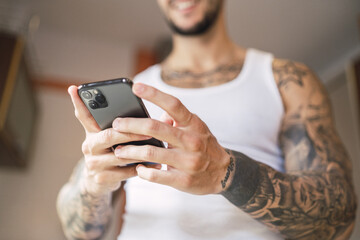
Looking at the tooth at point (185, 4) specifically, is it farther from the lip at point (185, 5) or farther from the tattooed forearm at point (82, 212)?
the tattooed forearm at point (82, 212)

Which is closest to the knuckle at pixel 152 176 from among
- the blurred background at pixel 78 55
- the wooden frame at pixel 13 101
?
the wooden frame at pixel 13 101

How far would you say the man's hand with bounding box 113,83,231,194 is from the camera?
1.46ft

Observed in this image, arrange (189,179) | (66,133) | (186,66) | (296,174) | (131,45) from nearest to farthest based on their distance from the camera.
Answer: (189,179) < (296,174) < (186,66) < (66,133) < (131,45)

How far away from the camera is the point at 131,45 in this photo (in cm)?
302

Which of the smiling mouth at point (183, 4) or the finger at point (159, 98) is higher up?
the smiling mouth at point (183, 4)

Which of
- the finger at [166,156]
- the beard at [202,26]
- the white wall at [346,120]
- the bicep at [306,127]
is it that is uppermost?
the beard at [202,26]

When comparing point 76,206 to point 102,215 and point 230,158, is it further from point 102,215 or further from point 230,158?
point 230,158

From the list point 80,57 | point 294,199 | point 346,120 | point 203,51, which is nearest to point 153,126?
point 294,199

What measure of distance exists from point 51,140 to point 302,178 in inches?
87.5

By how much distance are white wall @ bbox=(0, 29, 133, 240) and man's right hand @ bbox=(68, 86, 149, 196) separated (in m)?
1.97

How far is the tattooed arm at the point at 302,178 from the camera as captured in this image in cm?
55

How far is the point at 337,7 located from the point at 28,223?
9.04ft

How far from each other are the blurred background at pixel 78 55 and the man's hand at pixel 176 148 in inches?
64.4

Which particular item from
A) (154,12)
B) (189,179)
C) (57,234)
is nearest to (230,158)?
(189,179)
